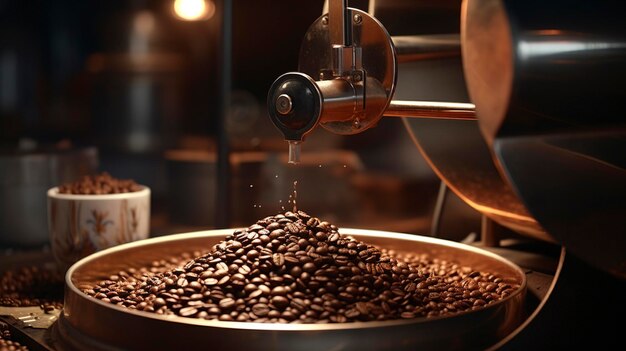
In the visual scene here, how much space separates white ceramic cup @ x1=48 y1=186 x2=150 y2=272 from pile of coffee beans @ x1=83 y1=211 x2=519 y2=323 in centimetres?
22

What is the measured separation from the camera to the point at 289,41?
3.10 metres

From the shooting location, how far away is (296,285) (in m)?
0.85

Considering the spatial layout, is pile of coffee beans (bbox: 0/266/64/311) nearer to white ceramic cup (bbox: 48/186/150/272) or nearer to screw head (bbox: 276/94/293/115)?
white ceramic cup (bbox: 48/186/150/272)

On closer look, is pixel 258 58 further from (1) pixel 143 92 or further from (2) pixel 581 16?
(2) pixel 581 16

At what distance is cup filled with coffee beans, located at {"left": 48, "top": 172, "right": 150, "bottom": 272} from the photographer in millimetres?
1226

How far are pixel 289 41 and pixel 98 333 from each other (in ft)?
7.89

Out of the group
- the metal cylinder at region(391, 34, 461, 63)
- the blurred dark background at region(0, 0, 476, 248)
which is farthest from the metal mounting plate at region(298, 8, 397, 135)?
the blurred dark background at region(0, 0, 476, 248)

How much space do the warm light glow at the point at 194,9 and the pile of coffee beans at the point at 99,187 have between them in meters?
1.84

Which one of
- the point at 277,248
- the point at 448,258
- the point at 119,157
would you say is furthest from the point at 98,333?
the point at 119,157

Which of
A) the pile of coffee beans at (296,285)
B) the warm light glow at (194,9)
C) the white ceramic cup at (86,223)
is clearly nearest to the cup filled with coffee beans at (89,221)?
the white ceramic cup at (86,223)

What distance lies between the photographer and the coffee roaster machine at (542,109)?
65 cm

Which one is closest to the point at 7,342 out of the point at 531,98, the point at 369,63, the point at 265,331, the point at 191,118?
the point at 265,331

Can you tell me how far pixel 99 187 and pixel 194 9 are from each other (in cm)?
197

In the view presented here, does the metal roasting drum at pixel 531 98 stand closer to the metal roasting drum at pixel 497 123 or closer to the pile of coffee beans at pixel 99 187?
the metal roasting drum at pixel 497 123
